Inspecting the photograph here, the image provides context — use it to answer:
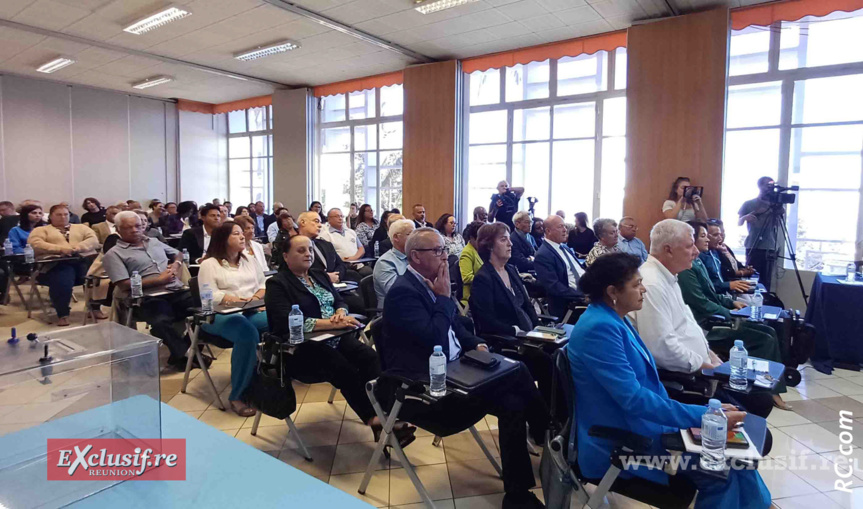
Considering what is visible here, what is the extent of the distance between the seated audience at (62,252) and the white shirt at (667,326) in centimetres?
551

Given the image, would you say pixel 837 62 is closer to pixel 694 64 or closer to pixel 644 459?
pixel 694 64

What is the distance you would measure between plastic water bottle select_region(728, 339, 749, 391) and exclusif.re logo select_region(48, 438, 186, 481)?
229 cm

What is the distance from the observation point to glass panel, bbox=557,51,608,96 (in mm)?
7770

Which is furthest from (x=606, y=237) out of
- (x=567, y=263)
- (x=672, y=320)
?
(x=672, y=320)

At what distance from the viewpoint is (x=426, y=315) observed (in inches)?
97.9

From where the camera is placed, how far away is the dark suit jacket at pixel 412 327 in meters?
2.44

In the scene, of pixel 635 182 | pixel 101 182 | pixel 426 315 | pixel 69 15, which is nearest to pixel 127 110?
pixel 101 182

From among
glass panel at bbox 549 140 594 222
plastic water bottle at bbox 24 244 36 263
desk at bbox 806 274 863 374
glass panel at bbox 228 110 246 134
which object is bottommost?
desk at bbox 806 274 863 374

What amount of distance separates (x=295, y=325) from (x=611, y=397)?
1828 millimetres

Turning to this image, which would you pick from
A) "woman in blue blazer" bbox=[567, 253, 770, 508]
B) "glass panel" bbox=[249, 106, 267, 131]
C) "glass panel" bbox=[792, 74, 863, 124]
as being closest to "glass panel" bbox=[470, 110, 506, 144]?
"glass panel" bbox=[792, 74, 863, 124]

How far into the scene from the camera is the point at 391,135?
1038 cm

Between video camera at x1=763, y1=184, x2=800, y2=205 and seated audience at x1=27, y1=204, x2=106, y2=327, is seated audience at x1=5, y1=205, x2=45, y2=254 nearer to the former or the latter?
seated audience at x1=27, y1=204, x2=106, y2=327

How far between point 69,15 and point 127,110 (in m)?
6.27

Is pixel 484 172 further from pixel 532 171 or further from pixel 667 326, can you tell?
pixel 667 326
